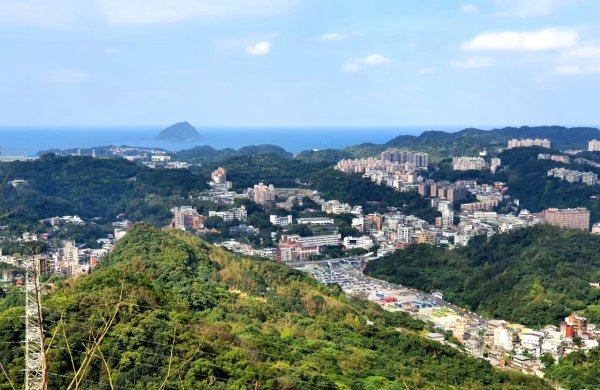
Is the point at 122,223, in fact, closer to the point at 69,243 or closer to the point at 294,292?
the point at 69,243

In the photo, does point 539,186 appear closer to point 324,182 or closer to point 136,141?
point 324,182

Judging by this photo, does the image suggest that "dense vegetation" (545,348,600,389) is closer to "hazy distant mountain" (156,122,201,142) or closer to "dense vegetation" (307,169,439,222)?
"dense vegetation" (307,169,439,222)

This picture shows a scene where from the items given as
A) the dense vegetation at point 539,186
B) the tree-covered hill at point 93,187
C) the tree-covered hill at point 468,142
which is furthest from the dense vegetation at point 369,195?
the tree-covered hill at point 468,142

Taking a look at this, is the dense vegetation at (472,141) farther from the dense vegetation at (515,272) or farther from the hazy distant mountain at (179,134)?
the hazy distant mountain at (179,134)

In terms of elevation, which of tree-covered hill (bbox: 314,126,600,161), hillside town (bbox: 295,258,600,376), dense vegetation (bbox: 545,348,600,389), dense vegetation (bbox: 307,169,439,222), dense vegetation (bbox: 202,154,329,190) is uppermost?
tree-covered hill (bbox: 314,126,600,161)

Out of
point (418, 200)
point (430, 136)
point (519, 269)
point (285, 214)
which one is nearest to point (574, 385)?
point (519, 269)

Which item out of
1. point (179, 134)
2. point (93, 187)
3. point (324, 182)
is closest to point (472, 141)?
point (324, 182)

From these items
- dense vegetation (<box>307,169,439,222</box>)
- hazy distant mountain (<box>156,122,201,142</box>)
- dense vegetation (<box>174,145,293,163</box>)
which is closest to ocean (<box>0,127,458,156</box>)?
hazy distant mountain (<box>156,122,201,142</box>)
